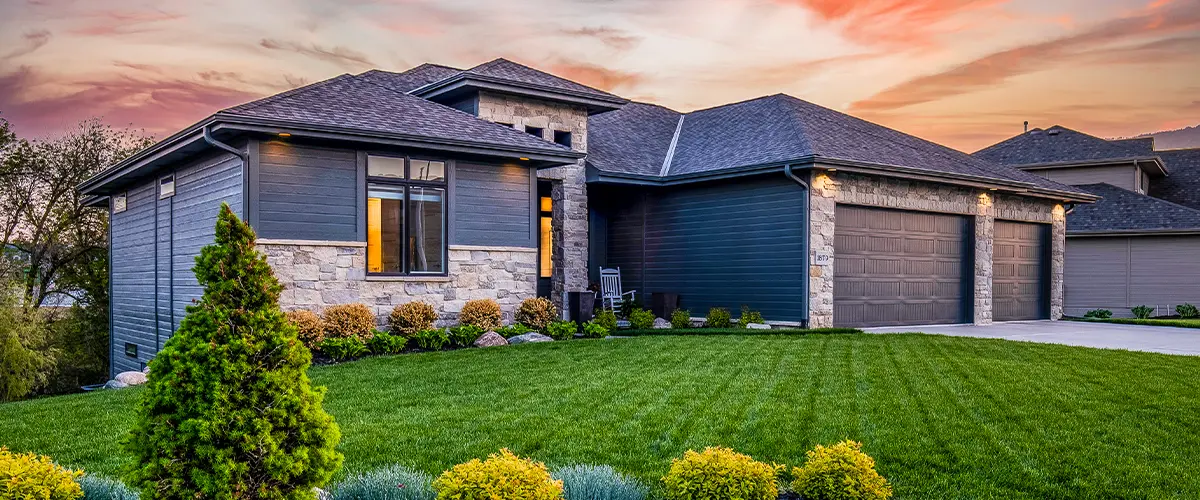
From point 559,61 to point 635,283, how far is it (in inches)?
236

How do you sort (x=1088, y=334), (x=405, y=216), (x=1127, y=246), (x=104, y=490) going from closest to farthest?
(x=104, y=490)
(x=405, y=216)
(x=1088, y=334)
(x=1127, y=246)

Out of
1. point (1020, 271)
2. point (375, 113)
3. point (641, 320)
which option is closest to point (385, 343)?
point (375, 113)

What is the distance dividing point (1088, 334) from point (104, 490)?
50.4ft

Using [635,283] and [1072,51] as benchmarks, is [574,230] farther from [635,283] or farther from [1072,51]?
[1072,51]

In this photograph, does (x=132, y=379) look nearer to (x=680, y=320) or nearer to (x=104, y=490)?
(x=104, y=490)

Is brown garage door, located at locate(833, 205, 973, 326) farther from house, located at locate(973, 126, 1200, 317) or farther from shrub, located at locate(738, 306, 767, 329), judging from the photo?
house, located at locate(973, 126, 1200, 317)

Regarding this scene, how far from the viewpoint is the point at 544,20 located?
15.8 m

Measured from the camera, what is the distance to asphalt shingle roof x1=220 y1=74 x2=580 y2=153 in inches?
467

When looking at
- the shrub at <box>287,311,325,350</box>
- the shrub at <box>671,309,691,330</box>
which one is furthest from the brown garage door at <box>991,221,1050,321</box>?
the shrub at <box>287,311,325,350</box>

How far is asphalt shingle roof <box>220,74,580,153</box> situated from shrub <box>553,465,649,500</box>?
8534 millimetres

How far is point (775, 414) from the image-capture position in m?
6.65

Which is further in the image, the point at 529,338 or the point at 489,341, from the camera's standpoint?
the point at 529,338

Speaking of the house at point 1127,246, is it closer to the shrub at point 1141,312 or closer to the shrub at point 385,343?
the shrub at point 1141,312

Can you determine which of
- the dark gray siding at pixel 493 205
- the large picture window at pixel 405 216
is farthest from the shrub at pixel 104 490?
the dark gray siding at pixel 493 205
